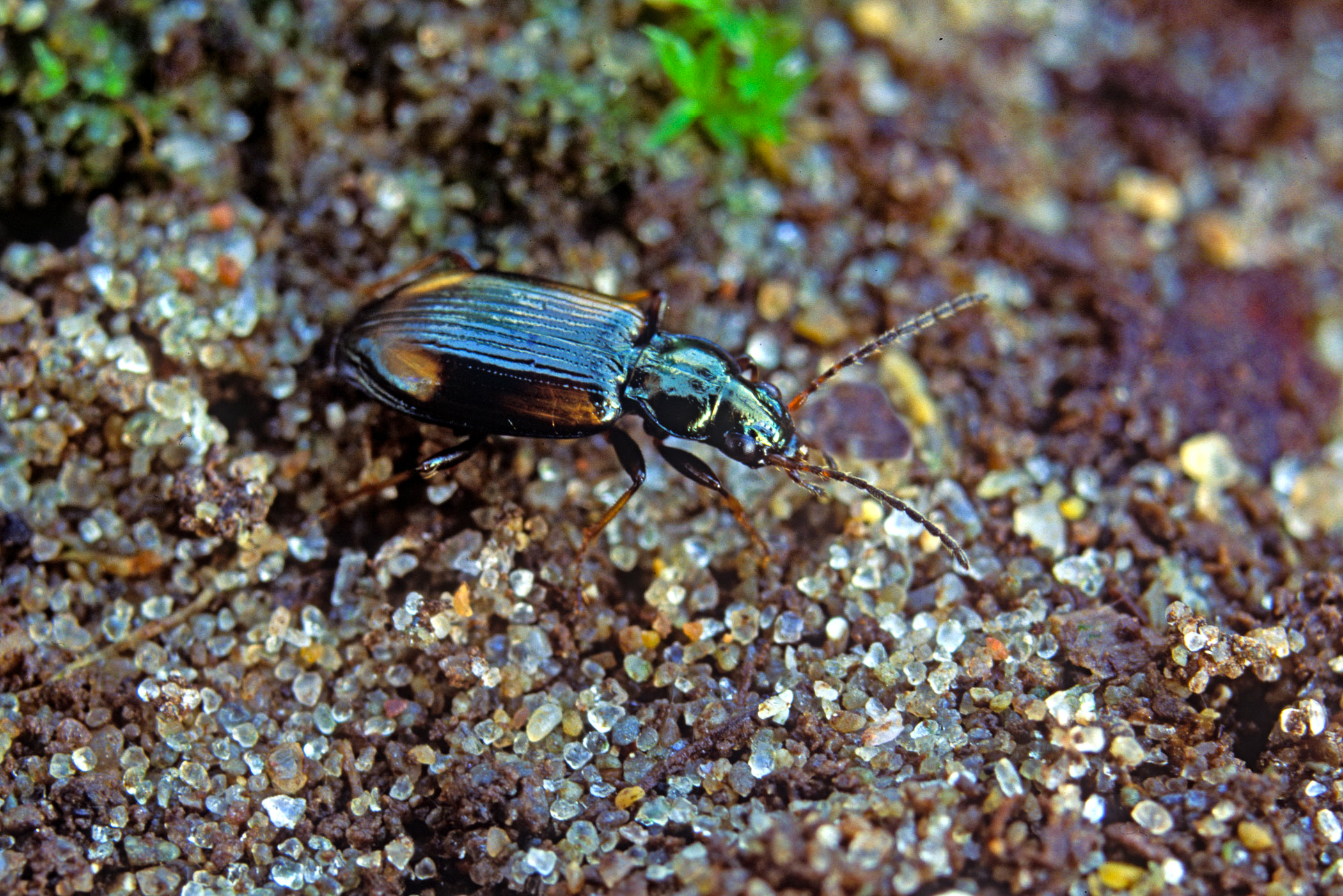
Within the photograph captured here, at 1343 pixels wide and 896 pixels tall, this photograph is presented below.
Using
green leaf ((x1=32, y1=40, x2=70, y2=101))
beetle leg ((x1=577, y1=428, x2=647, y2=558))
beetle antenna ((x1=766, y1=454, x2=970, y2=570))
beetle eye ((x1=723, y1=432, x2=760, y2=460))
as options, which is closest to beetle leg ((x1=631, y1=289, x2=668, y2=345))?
beetle leg ((x1=577, y1=428, x2=647, y2=558))

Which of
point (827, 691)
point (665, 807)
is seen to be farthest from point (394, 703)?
point (827, 691)

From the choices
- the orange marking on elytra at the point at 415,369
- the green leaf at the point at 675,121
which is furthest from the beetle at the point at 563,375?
the green leaf at the point at 675,121

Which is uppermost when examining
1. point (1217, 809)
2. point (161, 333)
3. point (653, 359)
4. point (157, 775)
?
point (653, 359)

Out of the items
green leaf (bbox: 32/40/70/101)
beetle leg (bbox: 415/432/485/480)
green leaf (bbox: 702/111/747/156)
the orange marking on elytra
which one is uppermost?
green leaf (bbox: 702/111/747/156)

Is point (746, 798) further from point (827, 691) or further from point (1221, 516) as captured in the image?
point (1221, 516)

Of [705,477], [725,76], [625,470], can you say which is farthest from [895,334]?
[725,76]

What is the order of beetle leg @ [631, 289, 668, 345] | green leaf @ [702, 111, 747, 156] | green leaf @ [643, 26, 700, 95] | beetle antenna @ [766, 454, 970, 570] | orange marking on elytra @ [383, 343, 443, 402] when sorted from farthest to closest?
green leaf @ [702, 111, 747, 156] → green leaf @ [643, 26, 700, 95] → beetle leg @ [631, 289, 668, 345] → orange marking on elytra @ [383, 343, 443, 402] → beetle antenna @ [766, 454, 970, 570]

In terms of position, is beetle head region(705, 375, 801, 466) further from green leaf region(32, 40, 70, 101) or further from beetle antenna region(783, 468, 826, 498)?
green leaf region(32, 40, 70, 101)
